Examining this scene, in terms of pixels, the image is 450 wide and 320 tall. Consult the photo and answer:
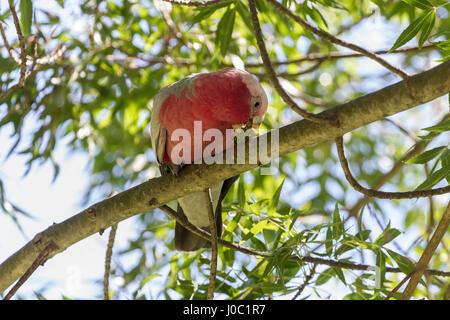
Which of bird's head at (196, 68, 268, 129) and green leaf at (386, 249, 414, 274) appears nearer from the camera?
green leaf at (386, 249, 414, 274)

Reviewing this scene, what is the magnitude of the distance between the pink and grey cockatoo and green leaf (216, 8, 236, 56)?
35 cm

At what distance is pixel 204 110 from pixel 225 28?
0.61 meters

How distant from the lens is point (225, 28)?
9.93 ft

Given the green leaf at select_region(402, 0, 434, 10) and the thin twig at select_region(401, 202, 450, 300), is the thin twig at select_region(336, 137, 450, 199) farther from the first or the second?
the green leaf at select_region(402, 0, 434, 10)

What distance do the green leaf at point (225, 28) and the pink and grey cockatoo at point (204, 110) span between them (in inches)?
13.8

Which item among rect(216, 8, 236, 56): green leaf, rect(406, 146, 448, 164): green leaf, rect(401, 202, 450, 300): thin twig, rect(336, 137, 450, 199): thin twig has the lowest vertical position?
rect(401, 202, 450, 300): thin twig

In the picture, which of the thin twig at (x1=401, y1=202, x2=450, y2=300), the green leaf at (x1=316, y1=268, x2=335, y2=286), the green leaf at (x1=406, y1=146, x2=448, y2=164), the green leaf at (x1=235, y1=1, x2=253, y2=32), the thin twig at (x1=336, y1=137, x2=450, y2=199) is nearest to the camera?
the thin twig at (x1=336, y1=137, x2=450, y2=199)

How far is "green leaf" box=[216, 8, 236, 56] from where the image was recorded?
2986 mm

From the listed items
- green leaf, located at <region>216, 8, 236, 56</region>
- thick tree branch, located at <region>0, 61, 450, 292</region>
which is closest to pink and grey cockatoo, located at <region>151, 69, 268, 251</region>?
thick tree branch, located at <region>0, 61, 450, 292</region>

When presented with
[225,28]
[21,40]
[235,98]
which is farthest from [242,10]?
[21,40]

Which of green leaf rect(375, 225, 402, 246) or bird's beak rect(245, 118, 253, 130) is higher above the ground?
bird's beak rect(245, 118, 253, 130)
